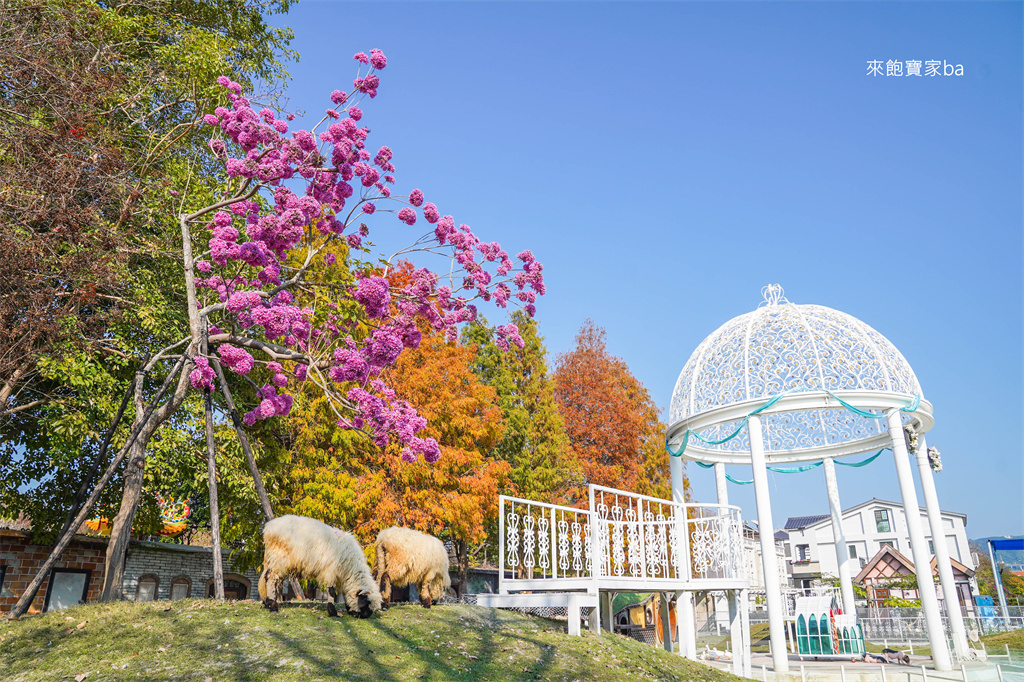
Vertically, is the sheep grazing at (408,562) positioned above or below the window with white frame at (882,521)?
below

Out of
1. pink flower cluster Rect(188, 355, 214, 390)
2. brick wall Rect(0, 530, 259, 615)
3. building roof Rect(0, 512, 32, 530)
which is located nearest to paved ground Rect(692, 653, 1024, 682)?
pink flower cluster Rect(188, 355, 214, 390)

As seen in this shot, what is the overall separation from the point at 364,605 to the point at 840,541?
14.8m

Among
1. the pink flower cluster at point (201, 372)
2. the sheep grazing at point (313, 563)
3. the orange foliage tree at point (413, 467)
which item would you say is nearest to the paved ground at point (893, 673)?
the orange foliage tree at point (413, 467)

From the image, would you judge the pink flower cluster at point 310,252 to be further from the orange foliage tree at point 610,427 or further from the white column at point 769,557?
the orange foliage tree at point 610,427

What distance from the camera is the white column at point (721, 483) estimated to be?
17250 mm

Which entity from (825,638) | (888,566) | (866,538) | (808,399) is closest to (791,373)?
(808,399)

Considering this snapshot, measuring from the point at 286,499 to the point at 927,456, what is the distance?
1514 centimetres

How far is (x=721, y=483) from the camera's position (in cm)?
1764

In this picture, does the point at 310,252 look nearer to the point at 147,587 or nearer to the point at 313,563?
the point at 313,563

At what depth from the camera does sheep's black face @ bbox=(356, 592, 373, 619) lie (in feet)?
24.1

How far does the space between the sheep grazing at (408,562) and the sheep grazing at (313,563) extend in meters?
0.74

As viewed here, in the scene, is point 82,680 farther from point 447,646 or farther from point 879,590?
point 879,590

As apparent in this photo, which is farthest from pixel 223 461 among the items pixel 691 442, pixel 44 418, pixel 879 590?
pixel 879 590

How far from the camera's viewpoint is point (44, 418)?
10805 mm
